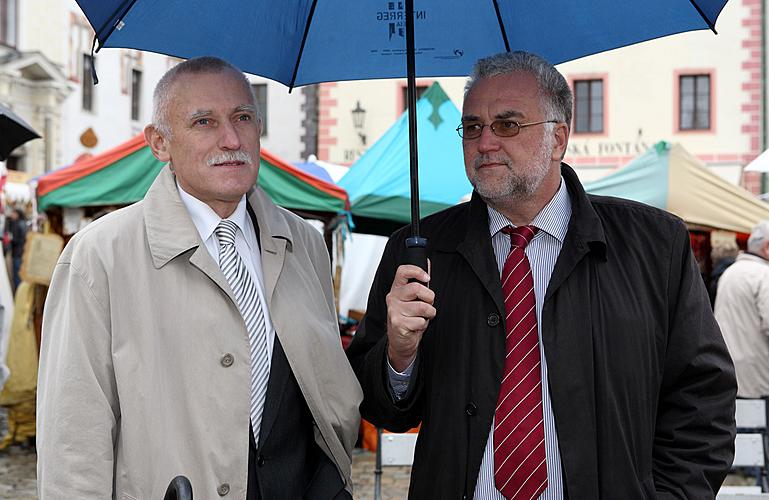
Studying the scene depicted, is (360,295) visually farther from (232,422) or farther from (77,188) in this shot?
(232,422)

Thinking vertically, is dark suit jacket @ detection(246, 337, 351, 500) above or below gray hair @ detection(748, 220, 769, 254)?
below

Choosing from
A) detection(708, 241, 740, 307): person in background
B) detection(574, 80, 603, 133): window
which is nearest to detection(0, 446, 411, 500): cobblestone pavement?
A: detection(708, 241, 740, 307): person in background

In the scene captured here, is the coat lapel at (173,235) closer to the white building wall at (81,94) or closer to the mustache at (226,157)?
the mustache at (226,157)

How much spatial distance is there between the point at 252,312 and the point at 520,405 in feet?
2.61

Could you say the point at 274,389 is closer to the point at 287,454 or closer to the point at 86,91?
the point at 287,454

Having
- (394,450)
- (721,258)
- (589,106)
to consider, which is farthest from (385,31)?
(589,106)

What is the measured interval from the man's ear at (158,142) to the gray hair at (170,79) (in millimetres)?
20

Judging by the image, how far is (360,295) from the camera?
1312 cm

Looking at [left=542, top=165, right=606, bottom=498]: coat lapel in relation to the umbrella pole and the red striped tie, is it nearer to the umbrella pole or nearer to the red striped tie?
the red striped tie

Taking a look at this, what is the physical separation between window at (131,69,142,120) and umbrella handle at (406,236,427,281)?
31.3m

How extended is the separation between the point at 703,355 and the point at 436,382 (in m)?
0.76

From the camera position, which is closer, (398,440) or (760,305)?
(398,440)

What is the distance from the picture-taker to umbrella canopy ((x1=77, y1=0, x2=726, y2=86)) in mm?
3045

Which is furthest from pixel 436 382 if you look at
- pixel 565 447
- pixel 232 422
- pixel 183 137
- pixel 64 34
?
pixel 64 34
